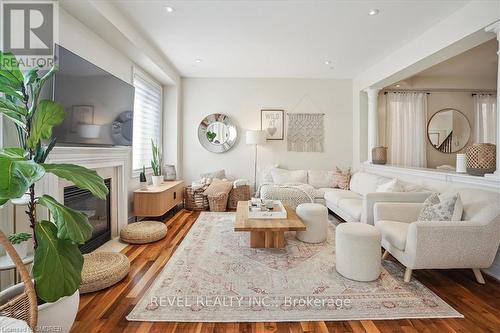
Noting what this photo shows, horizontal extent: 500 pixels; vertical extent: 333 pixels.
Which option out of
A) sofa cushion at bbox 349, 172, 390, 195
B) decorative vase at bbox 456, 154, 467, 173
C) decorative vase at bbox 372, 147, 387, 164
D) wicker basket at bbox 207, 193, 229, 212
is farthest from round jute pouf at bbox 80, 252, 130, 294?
decorative vase at bbox 372, 147, 387, 164

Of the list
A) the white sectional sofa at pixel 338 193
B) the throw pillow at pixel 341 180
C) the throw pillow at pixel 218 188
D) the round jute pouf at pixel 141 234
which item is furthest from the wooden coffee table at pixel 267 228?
the throw pillow at pixel 341 180

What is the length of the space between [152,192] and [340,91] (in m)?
4.35

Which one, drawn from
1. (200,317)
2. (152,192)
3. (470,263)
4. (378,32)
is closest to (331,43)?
(378,32)

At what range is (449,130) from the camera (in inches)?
202

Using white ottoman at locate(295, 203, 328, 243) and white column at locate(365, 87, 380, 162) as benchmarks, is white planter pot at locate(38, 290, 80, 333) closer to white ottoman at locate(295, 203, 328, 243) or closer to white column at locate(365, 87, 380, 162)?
white ottoman at locate(295, 203, 328, 243)

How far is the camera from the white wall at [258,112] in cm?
551

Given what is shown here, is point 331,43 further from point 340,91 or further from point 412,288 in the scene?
point 412,288

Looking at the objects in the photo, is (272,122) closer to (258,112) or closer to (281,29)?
(258,112)

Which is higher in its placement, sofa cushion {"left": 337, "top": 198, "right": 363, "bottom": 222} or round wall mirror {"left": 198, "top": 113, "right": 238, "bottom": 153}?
round wall mirror {"left": 198, "top": 113, "right": 238, "bottom": 153}

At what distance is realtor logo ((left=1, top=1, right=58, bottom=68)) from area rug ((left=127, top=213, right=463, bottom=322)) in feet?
7.18

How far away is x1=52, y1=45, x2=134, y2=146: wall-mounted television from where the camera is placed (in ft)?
7.36

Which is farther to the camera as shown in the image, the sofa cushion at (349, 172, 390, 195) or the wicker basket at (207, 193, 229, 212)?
the wicker basket at (207, 193, 229, 212)

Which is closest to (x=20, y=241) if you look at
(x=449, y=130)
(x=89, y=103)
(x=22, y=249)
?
(x=22, y=249)

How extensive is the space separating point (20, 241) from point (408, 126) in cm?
589
